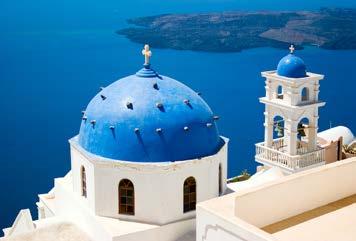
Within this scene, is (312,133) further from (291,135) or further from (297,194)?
(297,194)

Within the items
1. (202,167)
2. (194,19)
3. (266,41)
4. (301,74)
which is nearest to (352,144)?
(301,74)

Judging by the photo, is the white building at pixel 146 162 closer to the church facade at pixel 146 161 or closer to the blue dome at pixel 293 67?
the church facade at pixel 146 161

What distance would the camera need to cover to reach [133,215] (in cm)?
955

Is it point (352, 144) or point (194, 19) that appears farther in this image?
point (194, 19)

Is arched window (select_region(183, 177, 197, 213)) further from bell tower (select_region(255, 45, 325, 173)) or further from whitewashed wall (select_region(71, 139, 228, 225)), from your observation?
bell tower (select_region(255, 45, 325, 173))

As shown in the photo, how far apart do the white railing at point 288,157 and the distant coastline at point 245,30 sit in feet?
92.0

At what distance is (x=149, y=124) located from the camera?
30.9 ft

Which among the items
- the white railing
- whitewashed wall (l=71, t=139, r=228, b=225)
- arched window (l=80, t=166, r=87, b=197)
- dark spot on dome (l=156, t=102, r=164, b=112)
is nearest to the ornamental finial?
dark spot on dome (l=156, t=102, r=164, b=112)

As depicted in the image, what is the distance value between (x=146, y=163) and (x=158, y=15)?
37.3 m

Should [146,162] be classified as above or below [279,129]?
above

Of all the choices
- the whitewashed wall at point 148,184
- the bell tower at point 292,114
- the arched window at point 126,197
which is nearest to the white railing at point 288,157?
the bell tower at point 292,114

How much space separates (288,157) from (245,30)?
3088cm

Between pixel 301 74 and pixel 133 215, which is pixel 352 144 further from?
pixel 133 215

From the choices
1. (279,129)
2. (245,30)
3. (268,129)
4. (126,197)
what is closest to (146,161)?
(126,197)
